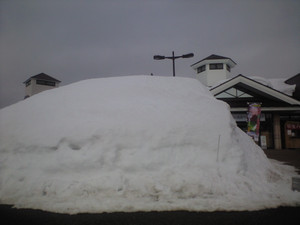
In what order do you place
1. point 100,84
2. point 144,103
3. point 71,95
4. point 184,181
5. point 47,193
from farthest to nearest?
1. point 100,84
2. point 71,95
3. point 144,103
4. point 184,181
5. point 47,193

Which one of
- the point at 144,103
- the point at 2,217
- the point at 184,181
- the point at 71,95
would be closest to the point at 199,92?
the point at 144,103

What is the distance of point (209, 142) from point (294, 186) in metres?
1.99

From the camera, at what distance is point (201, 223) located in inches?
119

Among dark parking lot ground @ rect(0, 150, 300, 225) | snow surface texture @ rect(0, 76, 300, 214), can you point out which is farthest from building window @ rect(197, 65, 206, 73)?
dark parking lot ground @ rect(0, 150, 300, 225)

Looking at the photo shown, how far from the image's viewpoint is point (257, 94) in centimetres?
1759

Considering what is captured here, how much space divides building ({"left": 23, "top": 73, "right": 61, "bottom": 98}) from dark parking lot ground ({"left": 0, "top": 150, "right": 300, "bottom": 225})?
31869 millimetres

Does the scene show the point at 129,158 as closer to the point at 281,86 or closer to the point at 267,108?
the point at 267,108

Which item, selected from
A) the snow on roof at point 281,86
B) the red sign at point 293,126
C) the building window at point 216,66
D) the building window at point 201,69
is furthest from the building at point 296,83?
the building window at point 201,69

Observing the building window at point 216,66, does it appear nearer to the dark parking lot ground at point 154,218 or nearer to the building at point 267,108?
the building at point 267,108

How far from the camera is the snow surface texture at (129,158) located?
153 inches

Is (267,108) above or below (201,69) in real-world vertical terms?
below

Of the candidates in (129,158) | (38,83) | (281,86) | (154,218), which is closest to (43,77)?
(38,83)

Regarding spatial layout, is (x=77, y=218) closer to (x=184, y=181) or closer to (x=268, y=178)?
(x=184, y=181)

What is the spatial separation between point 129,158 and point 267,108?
15477 millimetres
